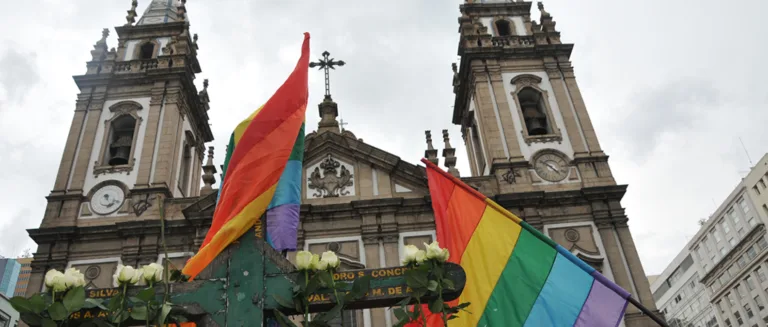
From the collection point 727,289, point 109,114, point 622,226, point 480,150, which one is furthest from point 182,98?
point 727,289

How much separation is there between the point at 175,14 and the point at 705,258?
5528 centimetres

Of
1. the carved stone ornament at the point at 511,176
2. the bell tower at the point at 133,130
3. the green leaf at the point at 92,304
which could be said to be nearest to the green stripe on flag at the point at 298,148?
the green leaf at the point at 92,304

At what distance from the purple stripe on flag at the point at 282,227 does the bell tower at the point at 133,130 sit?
1265 cm

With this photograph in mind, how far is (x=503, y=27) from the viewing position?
2458 centimetres

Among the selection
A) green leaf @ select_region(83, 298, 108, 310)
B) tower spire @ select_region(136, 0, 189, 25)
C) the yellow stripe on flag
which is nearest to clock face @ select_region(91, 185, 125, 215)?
tower spire @ select_region(136, 0, 189, 25)

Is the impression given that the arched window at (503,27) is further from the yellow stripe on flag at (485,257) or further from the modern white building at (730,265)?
the modern white building at (730,265)

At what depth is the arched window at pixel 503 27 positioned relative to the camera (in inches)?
958

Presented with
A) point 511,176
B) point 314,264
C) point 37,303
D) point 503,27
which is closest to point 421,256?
point 314,264

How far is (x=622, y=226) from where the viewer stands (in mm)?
17703

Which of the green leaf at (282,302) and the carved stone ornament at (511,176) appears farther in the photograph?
the carved stone ornament at (511,176)

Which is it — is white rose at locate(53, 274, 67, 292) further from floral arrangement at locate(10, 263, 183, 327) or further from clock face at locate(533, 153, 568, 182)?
clock face at locate(533, 153, 568, 182)

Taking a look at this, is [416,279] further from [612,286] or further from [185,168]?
[185,168]

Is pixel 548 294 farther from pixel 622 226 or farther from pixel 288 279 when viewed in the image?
pixel 622 226

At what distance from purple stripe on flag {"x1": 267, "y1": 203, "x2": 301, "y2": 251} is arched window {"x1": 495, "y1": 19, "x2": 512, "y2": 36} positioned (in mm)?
19286
